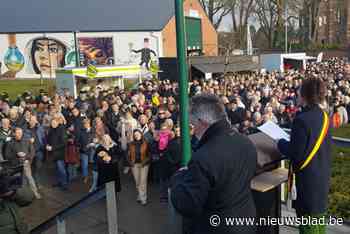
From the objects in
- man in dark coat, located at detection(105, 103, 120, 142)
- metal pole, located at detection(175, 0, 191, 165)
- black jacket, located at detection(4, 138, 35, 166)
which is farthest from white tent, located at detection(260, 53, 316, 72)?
metal pole, located at detection(175, 0, 191, 165)

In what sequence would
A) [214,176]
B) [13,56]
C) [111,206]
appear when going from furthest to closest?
[13,56], [111,206], [214,176]

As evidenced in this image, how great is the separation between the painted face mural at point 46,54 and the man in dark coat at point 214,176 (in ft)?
136

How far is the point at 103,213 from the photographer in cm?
489

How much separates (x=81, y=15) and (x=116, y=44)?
481 centimetres

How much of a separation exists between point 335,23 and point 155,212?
63.2 meters

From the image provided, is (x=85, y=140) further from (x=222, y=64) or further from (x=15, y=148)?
(x=222, y=64)

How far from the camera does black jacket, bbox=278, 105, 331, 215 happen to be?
3.47m

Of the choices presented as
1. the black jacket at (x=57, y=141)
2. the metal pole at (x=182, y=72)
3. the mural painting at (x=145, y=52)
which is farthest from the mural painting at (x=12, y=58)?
the metal pole at (x=182, y=72)

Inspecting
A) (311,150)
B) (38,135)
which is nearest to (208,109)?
(311,150)

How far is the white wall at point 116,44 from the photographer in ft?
138

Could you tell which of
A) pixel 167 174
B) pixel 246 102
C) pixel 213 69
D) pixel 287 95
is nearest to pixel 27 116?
pixel 167 174

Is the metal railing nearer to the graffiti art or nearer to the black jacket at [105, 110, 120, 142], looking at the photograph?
the black jacket at [105, 110, 120, 142]

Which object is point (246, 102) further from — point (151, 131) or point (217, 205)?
point (217, 205)

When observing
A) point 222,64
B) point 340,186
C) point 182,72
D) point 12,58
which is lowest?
point 340,186
